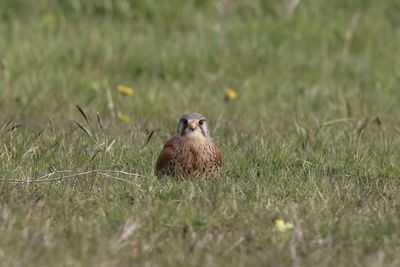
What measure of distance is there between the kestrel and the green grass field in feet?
0.46

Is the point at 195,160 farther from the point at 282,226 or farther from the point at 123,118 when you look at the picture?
the point at 123,118

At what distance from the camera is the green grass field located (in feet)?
15.4

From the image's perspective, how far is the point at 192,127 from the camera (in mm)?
6297

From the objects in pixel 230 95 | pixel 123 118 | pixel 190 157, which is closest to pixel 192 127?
pixel 190 157

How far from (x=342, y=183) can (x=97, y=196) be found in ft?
4.40

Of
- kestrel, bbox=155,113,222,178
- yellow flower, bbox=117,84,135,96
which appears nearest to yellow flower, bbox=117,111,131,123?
yellow flower, bbox=117,84,135,96

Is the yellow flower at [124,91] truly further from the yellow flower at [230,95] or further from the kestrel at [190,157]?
the kestrel at [190,157]

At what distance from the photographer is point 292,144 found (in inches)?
275

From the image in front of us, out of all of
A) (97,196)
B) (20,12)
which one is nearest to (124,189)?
(97,196)

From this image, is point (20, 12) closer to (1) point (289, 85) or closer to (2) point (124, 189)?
(1) point (289, 85)

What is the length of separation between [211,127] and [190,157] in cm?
194

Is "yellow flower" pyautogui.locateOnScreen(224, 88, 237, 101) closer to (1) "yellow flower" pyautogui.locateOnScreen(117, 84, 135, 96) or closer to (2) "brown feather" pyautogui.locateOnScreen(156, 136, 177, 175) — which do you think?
(1) "yellow flower" pyautogui.locateOnScreen(117, 84, 135, 96)

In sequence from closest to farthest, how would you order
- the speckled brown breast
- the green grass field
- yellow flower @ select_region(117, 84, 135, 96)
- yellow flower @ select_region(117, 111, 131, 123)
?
the green grass field
the speckled brown breast
yellow flower @ select_region(117, 111, 131, 123)
yellow flower @ select_region(117, 84, 135, 96)

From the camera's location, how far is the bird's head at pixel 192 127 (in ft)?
20.6
